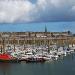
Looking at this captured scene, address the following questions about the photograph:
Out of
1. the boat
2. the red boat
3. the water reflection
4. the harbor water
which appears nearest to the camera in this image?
the harbor water

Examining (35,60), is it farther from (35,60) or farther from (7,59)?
(7,59)

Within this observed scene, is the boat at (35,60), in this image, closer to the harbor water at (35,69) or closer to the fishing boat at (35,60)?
the fishing boat at (35,60)

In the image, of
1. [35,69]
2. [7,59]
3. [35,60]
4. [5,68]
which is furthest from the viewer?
[35,60]

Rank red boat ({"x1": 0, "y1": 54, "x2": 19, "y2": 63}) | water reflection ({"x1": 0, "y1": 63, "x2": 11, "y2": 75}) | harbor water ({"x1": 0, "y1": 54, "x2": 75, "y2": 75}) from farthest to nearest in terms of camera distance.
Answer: red boat ({"x1": 0, "y1": 54, "x2": 19, "y2": 63}), water reflection ({"x1": 0, "y1": 63, "x2": 11, "y2": 75}), harbor water ({"x1": 0, "y1": 54, "x2": 75, "y2": 75})

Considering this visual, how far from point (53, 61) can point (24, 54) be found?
5.63 metres

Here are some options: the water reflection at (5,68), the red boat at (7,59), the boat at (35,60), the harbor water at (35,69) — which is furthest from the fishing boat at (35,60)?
the water reflection at (5,68)

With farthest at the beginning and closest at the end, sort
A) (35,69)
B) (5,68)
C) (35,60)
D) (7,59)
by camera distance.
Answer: (35,60) < (7,59) < (5,68) < (35,69)

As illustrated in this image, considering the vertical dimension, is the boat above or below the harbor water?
above

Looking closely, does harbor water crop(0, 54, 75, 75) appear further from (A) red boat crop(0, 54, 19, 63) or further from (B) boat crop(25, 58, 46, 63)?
(A) red boat crop(0, 54, 19, 63)

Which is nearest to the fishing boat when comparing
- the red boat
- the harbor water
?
the harbor water

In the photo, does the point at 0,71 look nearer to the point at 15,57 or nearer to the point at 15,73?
the point at 15,73

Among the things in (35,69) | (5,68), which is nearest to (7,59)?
(5,68)

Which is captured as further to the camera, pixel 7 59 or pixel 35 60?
pixel 35 60

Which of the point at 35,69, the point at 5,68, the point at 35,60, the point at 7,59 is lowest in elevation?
the point at 35,69
